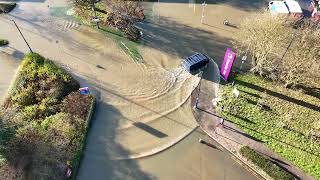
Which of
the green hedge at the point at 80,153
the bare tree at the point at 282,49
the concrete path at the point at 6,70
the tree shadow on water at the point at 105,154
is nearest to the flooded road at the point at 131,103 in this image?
the tree shadow on water at the point at 105,154

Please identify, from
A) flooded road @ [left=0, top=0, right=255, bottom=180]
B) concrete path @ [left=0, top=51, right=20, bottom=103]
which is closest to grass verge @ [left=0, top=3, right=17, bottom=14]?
flooded road @ [left=0, top=0, right=255, bottom=180]

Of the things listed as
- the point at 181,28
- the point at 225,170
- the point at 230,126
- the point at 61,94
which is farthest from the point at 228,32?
the point at 61,94

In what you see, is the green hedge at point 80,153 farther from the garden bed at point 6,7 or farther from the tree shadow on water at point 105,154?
A: the garden bed at point 6,7

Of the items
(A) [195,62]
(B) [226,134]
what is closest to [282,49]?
(A) [195,62]

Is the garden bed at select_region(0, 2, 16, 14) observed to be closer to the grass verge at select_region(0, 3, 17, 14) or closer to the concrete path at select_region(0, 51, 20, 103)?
the grass verge at select_region(0, 3, 17, 14)

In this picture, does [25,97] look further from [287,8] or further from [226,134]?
[287,8]
